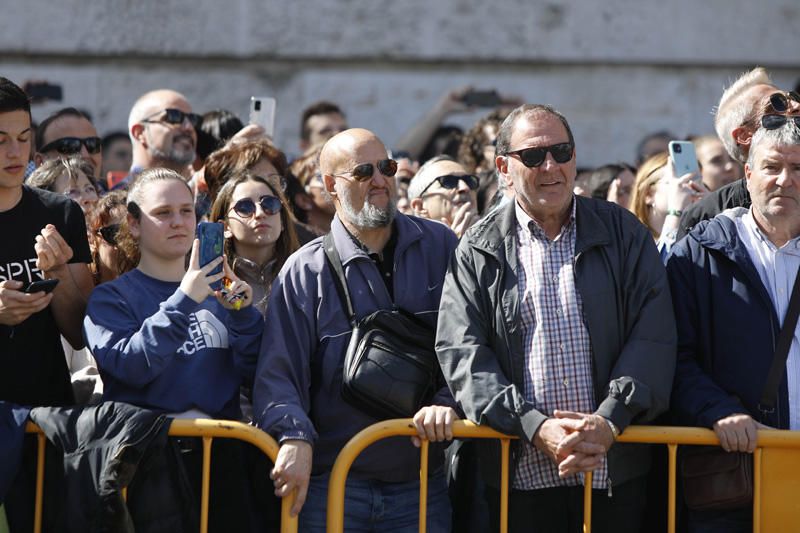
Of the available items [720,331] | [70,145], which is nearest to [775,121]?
[720,331]

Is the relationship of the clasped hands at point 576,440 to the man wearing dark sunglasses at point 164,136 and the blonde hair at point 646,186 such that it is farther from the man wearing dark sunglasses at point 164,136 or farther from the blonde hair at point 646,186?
the man wearing dark sunglasses at point 164,136

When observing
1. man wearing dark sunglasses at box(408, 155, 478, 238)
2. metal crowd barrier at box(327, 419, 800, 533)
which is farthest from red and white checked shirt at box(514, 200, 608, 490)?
man wearing dark sunglasses at box(408, 155, 478, 238)

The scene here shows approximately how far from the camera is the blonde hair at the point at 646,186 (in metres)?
5.95

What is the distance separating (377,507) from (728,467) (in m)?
1.23

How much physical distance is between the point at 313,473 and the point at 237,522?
326 mm

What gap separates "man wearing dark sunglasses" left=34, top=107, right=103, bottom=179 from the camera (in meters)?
6.16

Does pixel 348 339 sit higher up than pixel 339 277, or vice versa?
pixel 339 277

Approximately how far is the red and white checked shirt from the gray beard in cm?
60

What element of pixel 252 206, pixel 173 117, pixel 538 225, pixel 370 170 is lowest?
pixel 538 225

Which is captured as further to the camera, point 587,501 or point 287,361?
point 287,361

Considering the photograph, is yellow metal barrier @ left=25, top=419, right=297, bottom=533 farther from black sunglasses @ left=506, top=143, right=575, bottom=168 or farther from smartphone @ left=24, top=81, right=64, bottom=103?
smartphone @ left=24, top=81, right=64, bottom=103

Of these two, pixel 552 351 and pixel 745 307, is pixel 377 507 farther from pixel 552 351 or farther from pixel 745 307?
pixel 745 307

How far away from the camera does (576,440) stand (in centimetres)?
390

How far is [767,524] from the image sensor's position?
411cm
